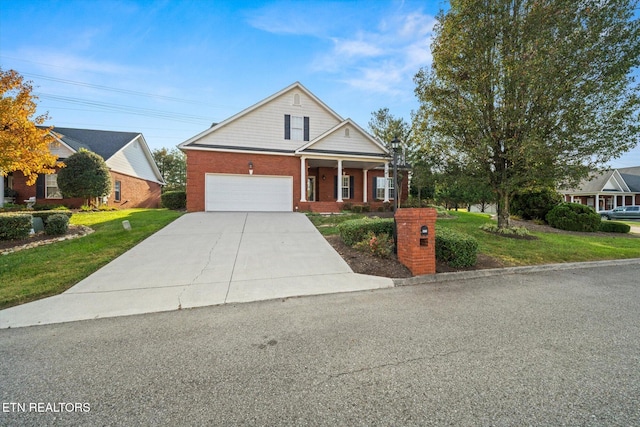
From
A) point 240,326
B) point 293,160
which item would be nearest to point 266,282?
point 240,326

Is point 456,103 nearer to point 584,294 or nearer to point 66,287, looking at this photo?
point 584,294

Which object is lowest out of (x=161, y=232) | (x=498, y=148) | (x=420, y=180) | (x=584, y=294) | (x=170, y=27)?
(x=584, y=294)

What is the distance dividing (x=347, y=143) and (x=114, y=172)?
1670 centimetres

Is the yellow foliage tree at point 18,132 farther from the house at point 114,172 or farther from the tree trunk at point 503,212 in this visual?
the tree trunk at point 503,212

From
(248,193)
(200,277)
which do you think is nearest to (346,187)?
(248,193)

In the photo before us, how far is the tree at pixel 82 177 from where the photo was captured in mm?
15391

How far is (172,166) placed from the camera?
1501 inches

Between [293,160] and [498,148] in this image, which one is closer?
[498,148]

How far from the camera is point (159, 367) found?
2.59 meters

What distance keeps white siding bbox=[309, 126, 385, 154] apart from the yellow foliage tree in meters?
11.6

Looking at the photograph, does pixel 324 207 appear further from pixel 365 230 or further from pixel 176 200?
pixel 176 200

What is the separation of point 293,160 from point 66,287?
12.0 meters

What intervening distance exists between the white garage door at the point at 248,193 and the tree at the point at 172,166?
26.7 meters

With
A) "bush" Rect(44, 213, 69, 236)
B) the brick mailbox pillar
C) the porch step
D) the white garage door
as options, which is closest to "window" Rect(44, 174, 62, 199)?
the white garage door
